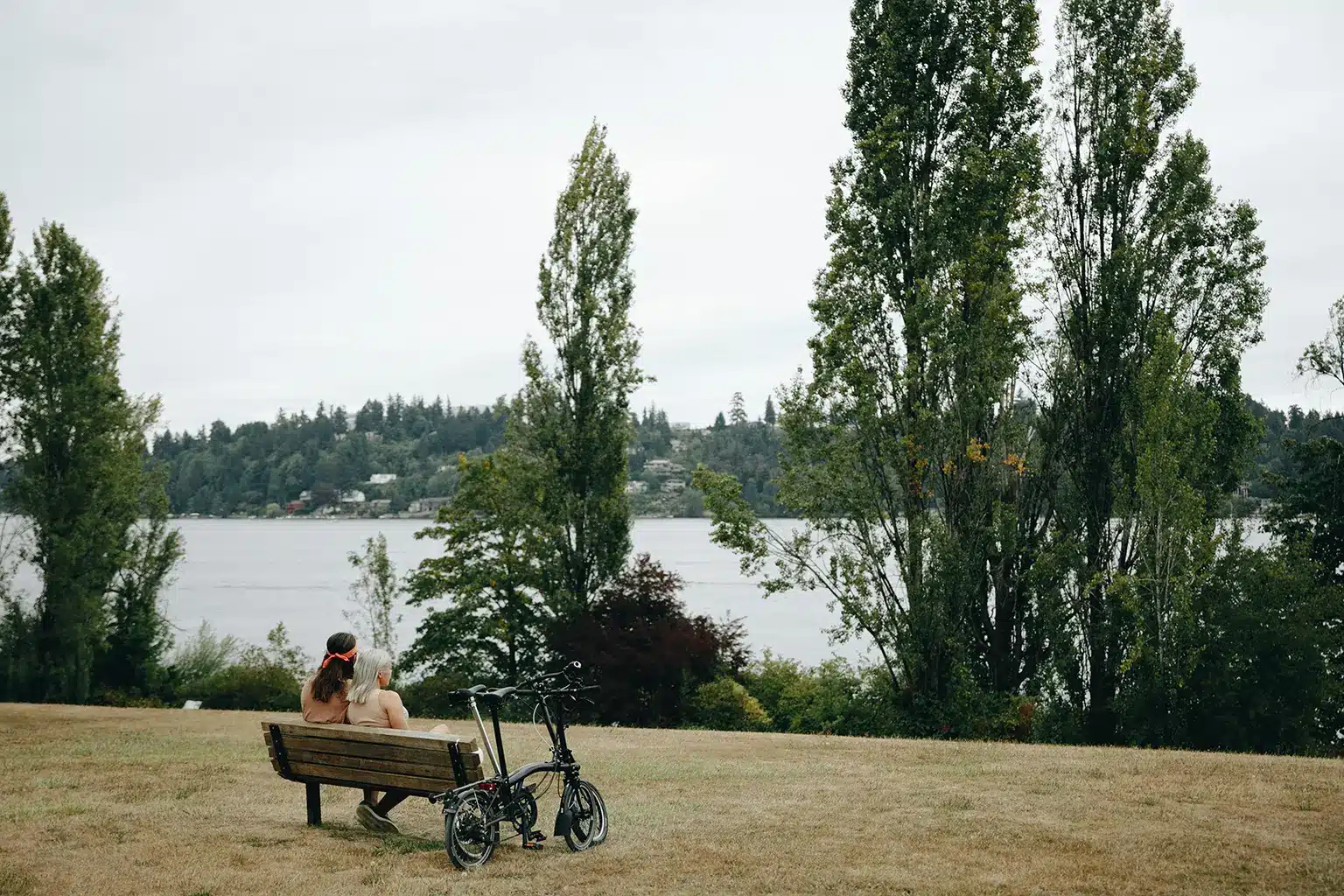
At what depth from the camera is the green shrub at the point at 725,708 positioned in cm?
2186

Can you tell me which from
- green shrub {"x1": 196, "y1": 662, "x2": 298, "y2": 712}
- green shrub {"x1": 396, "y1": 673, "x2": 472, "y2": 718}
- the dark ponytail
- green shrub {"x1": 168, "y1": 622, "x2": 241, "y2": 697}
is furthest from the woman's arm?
green shrub {"x1": 168, "y1": 622, "x2": 241, "y2": 697}

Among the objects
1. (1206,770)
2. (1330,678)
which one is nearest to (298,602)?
(1330,678)

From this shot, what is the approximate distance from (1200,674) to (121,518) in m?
24.8

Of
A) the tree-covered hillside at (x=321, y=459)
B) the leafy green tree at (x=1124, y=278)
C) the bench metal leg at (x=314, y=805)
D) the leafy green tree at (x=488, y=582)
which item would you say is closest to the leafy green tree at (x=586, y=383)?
the leafy green tree at (x=488, y=582)

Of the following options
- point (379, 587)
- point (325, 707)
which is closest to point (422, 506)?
point (379, 587)

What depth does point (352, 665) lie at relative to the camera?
840 centimetres

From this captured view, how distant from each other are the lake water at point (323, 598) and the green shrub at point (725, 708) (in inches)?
104

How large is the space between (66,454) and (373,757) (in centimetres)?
2377

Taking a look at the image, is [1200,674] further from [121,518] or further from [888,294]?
[121,518]

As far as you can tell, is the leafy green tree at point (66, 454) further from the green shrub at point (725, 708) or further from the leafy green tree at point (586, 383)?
the green shrub at point (725, 708)

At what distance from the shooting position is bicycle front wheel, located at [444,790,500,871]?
6906mm

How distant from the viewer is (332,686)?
27.3ft

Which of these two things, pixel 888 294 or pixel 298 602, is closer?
pixel 888 294

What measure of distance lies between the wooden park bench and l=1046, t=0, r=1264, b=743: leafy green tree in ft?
53.8
